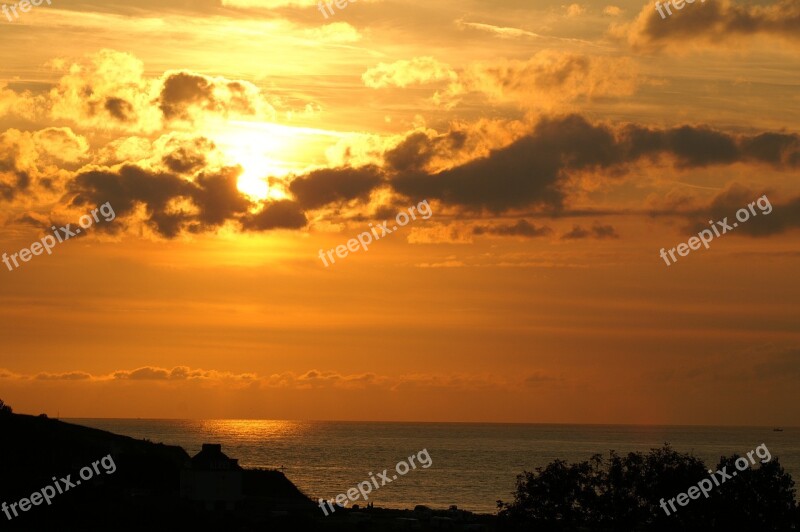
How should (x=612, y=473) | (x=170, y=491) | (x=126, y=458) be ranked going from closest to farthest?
(x=612, y=473) → (x=170, y=491) → (x=126, y=458)

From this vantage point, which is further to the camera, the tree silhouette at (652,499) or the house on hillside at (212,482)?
the house on hillside at (212,482)

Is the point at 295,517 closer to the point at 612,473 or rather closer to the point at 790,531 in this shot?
the point at 612,473

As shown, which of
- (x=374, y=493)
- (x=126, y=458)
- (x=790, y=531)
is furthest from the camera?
(x=374, y=493)

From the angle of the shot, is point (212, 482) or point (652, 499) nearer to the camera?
point (652, 499)

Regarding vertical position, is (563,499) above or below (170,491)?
below

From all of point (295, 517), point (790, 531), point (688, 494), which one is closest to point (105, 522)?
point (295, 517)

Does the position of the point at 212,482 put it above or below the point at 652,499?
above

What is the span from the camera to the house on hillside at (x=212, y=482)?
99.8 meters

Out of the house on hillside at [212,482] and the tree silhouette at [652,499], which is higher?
the house on hillside at [212,482]

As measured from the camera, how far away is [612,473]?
71.2m

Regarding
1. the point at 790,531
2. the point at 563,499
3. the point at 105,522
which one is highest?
the point at 105,522

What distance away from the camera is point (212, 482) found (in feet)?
328

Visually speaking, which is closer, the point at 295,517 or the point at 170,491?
the point at 295,517

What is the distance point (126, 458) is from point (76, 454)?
587 cm
